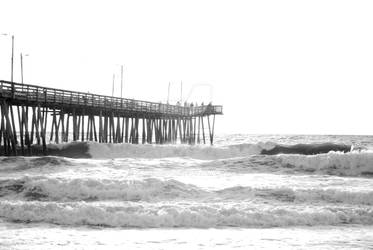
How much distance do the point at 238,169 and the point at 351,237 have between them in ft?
Answer: 37.2

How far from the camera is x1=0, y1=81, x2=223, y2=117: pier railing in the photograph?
24487 mm

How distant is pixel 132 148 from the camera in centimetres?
3191

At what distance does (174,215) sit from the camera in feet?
36.9

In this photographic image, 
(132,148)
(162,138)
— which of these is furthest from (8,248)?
(162,138)

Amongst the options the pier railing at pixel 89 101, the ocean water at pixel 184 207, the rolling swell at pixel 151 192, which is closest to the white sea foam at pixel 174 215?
the ocean water at pixel 184 207

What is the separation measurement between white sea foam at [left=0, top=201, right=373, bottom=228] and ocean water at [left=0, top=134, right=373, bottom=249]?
2cm

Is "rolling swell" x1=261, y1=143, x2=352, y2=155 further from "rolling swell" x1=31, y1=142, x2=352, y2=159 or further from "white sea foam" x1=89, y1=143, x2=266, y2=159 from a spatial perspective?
"white sea foam" x1=89, y1=143, x2=266, y2=159

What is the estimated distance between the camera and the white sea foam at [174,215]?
36.4 feet

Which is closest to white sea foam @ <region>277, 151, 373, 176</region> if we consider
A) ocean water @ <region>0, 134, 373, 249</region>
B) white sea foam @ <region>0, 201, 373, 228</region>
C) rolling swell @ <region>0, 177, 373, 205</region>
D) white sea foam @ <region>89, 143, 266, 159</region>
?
ocean water @ <region>0, 134, 373, 249</region>

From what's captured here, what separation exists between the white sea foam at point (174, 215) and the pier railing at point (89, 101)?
13524 mm

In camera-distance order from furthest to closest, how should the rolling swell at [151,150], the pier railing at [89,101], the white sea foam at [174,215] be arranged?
the rolling swell at [151,150], the pier railing at [89,101], the white sea foam at [174,215]

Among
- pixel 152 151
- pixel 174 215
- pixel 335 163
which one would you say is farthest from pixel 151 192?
pixel 152 151

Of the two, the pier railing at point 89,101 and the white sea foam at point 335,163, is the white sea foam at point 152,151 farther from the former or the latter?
the white sea foam at point 335,163

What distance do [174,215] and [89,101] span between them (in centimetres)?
2123
